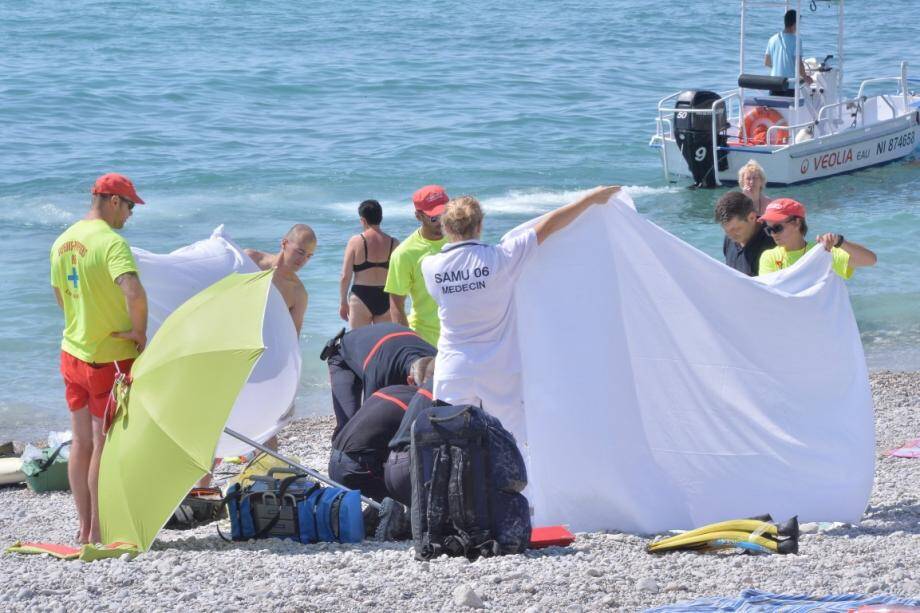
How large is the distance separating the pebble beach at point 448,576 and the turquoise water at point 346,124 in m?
5.61

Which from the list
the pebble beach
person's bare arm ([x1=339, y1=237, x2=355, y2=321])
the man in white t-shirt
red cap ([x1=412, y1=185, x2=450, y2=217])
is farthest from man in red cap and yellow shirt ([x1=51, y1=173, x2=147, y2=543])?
person's bare arm ([x1=339, y1=237, x2=355, y2=321])

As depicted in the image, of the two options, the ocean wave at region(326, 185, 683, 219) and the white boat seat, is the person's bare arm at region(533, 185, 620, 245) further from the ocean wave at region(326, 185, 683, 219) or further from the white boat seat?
the ocean wave at region(326, 185, 683, 219)

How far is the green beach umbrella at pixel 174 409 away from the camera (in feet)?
16.3

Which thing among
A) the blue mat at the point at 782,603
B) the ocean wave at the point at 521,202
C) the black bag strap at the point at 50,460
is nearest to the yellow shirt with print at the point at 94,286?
the black bag strap at the point at 50,460

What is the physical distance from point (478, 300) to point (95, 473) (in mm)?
1983

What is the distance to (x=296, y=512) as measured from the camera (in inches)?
215

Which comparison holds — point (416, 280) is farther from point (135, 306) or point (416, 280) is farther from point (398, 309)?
point (135, 306)

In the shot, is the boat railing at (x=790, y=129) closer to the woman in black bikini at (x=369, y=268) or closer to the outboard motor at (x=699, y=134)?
the outboard motor at (x=699, y=134)

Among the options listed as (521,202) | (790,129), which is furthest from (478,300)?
(521,202)

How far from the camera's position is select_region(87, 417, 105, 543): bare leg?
5676 millimetres

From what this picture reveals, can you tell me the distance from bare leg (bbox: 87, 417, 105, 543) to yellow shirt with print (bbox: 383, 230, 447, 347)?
1948mm

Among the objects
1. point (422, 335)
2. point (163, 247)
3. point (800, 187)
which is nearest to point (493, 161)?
point (800, 187)

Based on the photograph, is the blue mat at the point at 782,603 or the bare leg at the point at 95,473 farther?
the bare leg at the point at 95,473

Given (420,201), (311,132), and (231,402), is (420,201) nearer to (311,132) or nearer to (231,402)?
(231,402)
